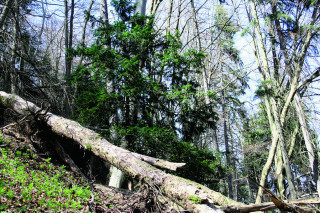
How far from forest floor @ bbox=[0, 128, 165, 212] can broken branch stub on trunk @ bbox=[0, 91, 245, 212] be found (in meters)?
0.34

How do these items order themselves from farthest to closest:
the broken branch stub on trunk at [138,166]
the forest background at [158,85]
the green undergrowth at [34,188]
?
the forest background at [158,85]
the green undergrowth at [34,188]
the broken branch stub on trunk at [138,166]

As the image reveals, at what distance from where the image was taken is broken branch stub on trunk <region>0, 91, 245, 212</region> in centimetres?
277

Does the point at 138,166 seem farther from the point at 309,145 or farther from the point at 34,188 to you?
the point at 309,145

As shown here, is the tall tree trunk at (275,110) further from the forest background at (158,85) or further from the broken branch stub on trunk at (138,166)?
the broken branch stub on trunk at (138,166)

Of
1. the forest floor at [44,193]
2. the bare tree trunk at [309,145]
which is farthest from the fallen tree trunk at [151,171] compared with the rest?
the bare tree trunk at [309,145]

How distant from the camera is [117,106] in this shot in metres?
7.00

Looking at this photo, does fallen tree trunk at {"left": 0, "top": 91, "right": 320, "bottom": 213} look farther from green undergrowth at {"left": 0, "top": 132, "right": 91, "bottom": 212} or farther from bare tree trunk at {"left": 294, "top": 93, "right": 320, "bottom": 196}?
bare tree trunk at {"left": 294, "top": 93, "right": 320, "bottom": 196}

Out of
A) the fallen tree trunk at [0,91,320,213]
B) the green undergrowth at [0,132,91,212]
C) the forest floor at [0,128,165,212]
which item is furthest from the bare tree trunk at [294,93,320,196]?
the green undergrowth at [0,132,91,212]

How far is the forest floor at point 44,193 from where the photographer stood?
3.03 metres

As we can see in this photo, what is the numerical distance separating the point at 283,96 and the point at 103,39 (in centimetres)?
679

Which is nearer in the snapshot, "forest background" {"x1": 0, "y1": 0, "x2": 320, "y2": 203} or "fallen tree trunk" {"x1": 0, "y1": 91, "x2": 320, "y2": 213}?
"fallen tree trunk" {"x1": 0, "y1": 91, "x2": 320, "y2": 213}

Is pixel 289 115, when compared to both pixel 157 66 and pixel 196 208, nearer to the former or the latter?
pixel 157 66

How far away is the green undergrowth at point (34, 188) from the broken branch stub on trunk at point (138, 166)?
696mm

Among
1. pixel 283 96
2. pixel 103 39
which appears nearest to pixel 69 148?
pixel 103 39
